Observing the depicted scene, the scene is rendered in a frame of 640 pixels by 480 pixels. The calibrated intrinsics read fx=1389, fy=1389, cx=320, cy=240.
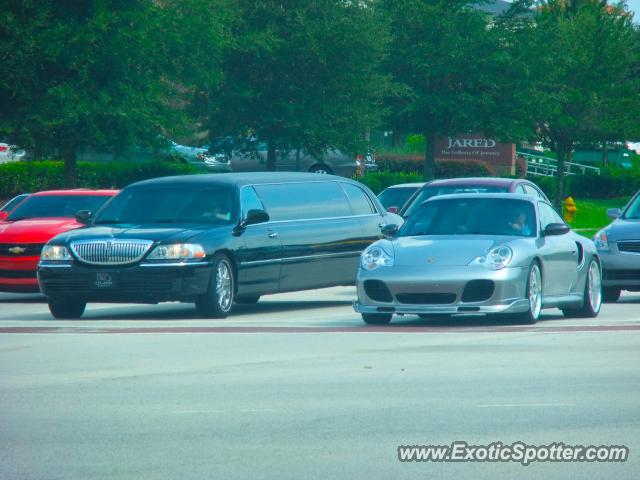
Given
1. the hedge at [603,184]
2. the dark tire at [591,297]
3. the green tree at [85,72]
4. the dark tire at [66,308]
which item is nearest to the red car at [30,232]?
the dark tire at [66,308]

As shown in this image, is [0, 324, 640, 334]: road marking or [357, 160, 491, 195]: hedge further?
[357, 160, 491, 195]: hedge

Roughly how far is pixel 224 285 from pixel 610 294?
602 cm

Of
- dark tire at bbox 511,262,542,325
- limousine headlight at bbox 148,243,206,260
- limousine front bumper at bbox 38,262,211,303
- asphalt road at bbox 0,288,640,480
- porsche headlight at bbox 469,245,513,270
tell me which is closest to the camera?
asphalt road at bbox 0,288,640,480

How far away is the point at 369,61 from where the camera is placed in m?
38.1

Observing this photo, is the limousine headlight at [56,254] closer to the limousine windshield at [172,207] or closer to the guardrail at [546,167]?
the limousine windshield at [172,207]

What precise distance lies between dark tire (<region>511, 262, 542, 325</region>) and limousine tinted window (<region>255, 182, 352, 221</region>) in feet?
12.9

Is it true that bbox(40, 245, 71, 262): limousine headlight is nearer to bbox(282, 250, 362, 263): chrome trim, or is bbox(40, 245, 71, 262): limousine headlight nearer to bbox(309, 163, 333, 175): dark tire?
bbox(282, 250, 362, 263): chrome trim

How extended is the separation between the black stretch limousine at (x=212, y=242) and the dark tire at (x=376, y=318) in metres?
1.84

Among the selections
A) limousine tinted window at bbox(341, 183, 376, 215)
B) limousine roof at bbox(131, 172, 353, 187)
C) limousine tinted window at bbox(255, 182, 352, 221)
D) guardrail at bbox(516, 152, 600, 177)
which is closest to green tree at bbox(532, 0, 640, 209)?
guardrail at bbox(516, 152, 600, 177)

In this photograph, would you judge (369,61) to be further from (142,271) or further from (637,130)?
(142,271)

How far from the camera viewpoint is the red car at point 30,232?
1881 cm

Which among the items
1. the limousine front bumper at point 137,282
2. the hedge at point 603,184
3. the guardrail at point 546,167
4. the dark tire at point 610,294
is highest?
the limousine front bumper at point 137,282

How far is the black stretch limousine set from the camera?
50.2 feet

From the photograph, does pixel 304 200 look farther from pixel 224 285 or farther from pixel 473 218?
pixel 473 218
